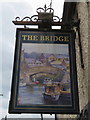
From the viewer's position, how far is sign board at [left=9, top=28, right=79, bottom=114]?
17.3ft

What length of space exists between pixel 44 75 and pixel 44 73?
0.16 ft

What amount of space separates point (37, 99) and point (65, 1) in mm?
4146

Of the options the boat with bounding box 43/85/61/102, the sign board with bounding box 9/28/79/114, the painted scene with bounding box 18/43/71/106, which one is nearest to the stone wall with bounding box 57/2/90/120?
the sign board with bounding box 9/28/79/114

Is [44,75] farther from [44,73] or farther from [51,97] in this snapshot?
[51,97]

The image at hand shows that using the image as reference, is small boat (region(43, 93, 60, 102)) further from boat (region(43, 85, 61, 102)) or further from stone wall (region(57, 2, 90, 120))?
stone wall (region(57, 2, 90, 120))

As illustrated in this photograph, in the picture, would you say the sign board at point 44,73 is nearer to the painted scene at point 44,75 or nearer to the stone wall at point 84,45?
the painted scene at point 44,75

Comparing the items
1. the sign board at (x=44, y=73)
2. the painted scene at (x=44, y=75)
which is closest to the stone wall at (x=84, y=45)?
the sign board at (x=44, y=73)

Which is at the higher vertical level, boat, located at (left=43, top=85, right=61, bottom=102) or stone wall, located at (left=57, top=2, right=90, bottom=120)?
stone wall, located at (left=57, top=2, right=90, bottom=120)

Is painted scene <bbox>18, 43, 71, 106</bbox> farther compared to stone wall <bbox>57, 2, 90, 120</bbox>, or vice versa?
stone wall <bbox>57, 2, 90, 120</bbox>

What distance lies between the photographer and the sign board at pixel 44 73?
207 inches

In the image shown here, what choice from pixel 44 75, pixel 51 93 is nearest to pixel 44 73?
pixel 44 75

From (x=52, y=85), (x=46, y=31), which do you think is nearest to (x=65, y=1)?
(x=46, y=31)

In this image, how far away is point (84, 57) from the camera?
20.7 feet

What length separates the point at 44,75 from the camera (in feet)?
18.6
